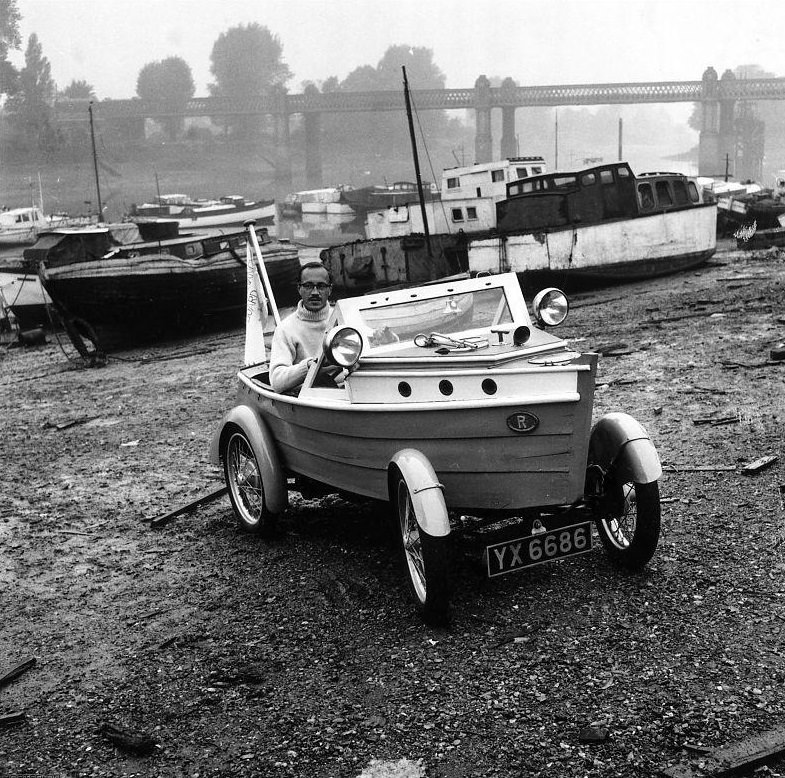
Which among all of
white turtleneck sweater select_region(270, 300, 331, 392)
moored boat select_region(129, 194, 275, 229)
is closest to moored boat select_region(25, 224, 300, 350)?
white turtleneck sweater select_region(270, 300, 331, 392)

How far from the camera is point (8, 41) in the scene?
10150 cm

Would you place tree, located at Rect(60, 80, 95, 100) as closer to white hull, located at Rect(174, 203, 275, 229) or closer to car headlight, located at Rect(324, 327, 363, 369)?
white hull, located at Rect(174, 203, 275, 229)

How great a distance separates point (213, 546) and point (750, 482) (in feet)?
12.5

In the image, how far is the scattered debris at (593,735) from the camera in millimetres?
3814

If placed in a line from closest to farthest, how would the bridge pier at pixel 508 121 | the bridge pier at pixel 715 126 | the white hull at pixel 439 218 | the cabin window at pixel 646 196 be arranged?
the cabin window at pixel 646 196 → the white hull at pixel 439 218 → the bridge pier at pixel 715 126 → the bridge pier at pixel 508 121

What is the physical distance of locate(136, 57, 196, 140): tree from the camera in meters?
122

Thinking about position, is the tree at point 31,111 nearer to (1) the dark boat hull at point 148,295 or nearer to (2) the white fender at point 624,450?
(1) the dark boat hull at point 148,295

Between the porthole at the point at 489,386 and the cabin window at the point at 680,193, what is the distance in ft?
66.3

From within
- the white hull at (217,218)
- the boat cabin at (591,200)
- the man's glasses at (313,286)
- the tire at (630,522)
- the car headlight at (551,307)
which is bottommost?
the tire at (630,522)

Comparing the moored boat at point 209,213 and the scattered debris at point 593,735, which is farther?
the moored boat at point 209,213

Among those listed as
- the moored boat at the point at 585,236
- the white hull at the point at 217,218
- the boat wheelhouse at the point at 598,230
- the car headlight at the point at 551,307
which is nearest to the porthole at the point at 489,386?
the car headlight at the point at 551,307

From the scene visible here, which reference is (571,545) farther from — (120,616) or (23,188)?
(23,188)

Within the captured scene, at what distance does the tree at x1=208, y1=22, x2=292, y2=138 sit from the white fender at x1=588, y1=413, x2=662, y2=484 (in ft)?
422

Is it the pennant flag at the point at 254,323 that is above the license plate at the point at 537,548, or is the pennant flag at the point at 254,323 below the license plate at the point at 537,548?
above
